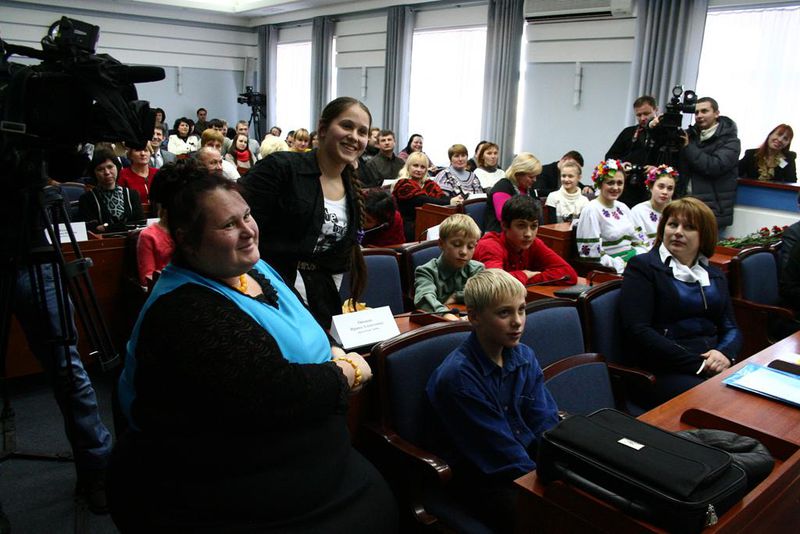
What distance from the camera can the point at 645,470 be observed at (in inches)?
41.4

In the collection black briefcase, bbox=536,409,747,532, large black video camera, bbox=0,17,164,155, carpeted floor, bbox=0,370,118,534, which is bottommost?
Result: carpeted floor, bbox=0,370,118,534

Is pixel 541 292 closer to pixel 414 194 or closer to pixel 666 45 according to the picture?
pixel 414 194

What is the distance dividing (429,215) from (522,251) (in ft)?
5.91

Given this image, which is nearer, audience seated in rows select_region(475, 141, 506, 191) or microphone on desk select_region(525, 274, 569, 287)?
microphone on desk select_region(525, 274, 569, 287)

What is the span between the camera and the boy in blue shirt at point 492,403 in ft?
5.01

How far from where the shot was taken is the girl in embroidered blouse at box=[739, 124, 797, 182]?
5.25 meters

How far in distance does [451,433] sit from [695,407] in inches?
27.1

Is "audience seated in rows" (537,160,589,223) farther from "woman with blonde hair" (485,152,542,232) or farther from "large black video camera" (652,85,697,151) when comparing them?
"large black video camera" (652,85,697,151)

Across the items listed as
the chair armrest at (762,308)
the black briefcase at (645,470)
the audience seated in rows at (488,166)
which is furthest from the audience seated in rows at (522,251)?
the audience seated in rows at (488,166)

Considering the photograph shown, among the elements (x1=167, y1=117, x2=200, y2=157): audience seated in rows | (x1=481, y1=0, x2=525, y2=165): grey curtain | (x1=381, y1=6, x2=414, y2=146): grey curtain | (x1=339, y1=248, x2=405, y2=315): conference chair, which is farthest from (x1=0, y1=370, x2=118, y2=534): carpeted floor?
(x1=381, y1=6, x2=414, y2=146): grey curtain

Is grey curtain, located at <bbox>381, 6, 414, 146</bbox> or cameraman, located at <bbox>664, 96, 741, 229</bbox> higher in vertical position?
grey curtain, located at <bbox>381, 6, 414, 146</bbox>

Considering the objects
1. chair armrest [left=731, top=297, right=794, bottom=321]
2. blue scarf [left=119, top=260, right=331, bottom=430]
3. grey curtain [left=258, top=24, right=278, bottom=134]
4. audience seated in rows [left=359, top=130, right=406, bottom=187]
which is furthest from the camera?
grey curtain [left=258, top=24, right=278, bottom=134]

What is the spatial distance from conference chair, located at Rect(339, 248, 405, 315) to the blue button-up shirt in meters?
1.14

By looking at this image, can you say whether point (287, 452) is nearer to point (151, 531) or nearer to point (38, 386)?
point (151, 531)
